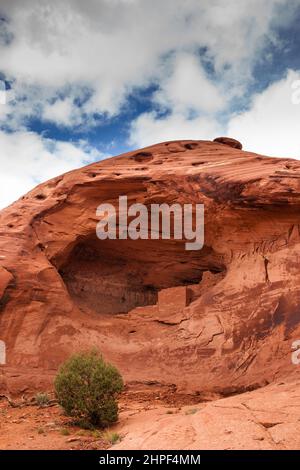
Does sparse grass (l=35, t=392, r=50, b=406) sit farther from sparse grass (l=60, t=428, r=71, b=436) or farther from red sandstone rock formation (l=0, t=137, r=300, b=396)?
sparse grass (l=60, t=428, r=71, b=436)

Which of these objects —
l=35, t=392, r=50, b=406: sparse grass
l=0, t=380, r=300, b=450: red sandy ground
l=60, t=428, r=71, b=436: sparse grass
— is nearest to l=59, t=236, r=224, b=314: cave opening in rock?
l=35, t=392, r=50, b=406: sparse grass

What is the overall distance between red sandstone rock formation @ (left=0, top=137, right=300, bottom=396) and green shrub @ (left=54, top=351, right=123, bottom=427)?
2741mm

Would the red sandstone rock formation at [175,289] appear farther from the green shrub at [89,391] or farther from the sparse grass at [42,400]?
the green shrub at [89,391]

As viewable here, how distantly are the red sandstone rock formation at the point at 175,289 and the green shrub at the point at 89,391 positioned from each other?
8.99 feet

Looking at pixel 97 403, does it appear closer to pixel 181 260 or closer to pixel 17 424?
pixel 17 424

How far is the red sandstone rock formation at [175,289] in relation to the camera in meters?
11.8

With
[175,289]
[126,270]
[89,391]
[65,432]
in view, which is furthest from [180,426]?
[126,270]

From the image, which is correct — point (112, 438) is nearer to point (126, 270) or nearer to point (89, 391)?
point (89, 391)

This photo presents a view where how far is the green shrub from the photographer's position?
9000 millimetres

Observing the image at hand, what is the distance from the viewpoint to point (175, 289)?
45.9 feet

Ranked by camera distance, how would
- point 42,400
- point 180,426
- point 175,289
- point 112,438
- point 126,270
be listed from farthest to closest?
1. point 126,270
2. point 175,289
3. point 42,400
4. point 112,438
5. point 180,426

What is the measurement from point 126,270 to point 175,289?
2912 millimetres

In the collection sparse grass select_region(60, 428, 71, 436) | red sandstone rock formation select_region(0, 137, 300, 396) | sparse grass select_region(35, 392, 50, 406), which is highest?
red sandstone rock formation select_region(0, 137, 300, 396)

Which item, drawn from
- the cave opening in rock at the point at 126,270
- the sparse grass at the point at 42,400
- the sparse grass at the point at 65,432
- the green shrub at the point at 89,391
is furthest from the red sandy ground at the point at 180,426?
the cave opening in rock at the point at 126,270
